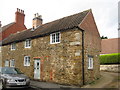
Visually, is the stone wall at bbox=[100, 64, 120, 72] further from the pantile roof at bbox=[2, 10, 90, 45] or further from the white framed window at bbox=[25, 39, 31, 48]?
the white framed window at bbox=[25, 39, 31, 48]

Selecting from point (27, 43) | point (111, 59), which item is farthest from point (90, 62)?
point (111, 59)

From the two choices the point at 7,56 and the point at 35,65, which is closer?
the point at 35,65

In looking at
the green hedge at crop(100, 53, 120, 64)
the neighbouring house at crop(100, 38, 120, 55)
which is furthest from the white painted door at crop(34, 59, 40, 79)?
the neighbouring house at crop(100, 38, 120, 55)

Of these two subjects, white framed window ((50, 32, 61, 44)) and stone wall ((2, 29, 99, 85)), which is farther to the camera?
white framed window ((50, 32, 61, 44))

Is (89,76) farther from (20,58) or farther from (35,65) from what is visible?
(20,58)

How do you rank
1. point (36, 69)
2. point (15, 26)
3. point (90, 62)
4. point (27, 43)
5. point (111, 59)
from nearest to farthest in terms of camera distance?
point (90, 62) → point (36, 69) → point (27, 43) → point (111, 59) → point (15, 26)

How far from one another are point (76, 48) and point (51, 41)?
3076 millimetres

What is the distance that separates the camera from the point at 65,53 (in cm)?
1207

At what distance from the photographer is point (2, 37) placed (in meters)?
25.2

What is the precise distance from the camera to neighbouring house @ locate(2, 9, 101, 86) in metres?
11.5

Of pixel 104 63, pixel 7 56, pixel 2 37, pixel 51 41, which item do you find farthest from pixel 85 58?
pixel 2 37

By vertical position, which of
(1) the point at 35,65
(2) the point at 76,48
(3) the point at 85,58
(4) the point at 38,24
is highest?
(4) the point at 38,24

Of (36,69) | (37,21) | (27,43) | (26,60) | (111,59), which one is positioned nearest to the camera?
(36,69)

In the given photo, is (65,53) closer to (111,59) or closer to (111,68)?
(111,68)
